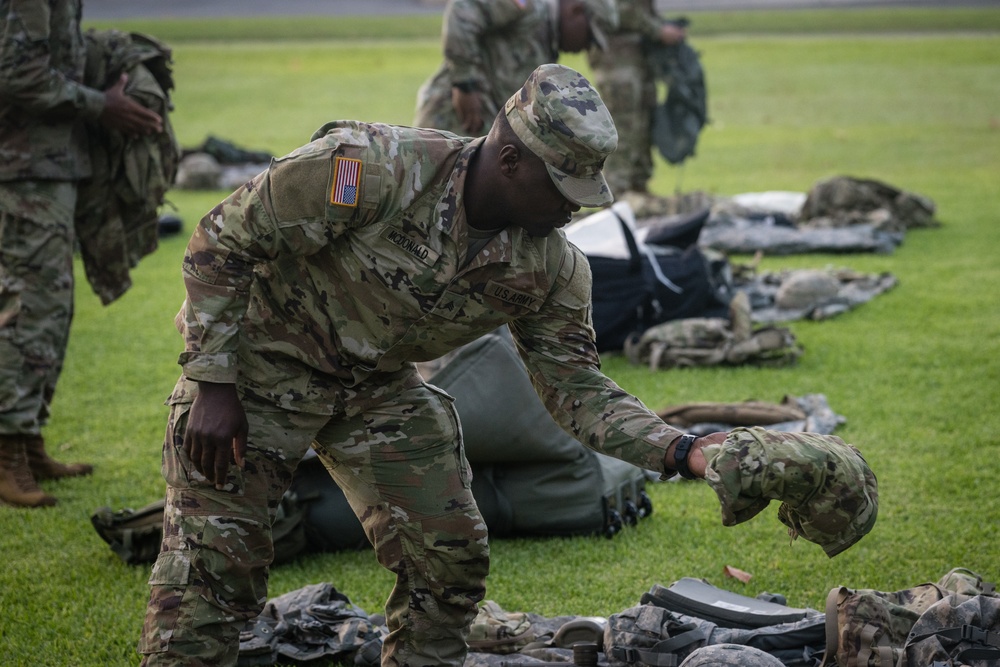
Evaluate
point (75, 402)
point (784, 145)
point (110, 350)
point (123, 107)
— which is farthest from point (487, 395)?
point (784, 145)

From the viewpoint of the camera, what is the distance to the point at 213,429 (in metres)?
3.15

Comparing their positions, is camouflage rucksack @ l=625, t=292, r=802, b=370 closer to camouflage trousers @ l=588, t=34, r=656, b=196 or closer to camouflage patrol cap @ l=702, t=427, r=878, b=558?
camouflage patrol cap @ l=702, t=427, r=878, b=558

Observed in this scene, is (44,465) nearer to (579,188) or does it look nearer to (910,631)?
(579,188)

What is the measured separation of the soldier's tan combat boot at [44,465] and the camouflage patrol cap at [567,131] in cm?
351

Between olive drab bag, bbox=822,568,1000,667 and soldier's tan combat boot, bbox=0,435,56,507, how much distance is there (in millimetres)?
3573

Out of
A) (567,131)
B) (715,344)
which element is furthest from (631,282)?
(567,131)

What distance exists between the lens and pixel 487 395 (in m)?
4.94

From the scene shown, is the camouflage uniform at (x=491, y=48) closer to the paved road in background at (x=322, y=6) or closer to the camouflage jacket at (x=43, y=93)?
the camouflage jacket at (x=43, y=93)

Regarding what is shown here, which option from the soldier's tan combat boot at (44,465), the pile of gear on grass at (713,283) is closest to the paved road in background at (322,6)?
the pile of gear on grass at (713,283)

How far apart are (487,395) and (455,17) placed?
359 centimetres

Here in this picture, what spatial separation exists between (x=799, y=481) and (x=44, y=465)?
402 cm

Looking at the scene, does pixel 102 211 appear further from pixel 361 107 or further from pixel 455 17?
pixel 361 107

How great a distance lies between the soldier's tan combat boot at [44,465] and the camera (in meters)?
5.61

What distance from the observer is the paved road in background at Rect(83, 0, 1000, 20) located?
4909cm
